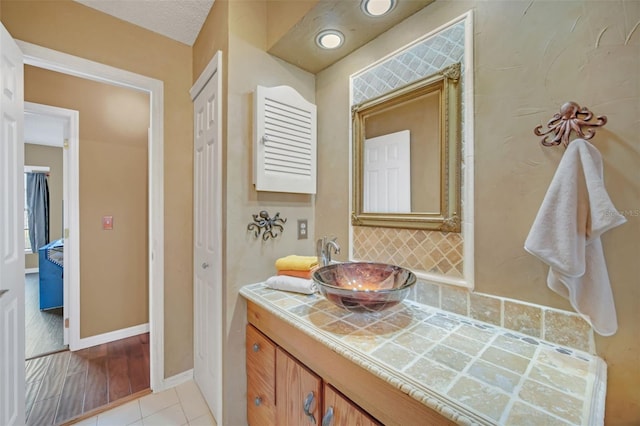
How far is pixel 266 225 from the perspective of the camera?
1443mm

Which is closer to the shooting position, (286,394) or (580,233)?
(580,233)

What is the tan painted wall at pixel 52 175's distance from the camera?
4.75 m

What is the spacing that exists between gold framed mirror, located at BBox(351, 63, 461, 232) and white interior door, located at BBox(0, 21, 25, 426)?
162 centimetres

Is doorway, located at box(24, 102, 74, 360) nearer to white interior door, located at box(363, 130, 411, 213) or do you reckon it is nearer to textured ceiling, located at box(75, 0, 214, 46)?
textured ceiling, located at box(75, 0, 214, 46)

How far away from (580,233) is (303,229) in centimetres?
122

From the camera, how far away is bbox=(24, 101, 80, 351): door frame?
2.22 metres

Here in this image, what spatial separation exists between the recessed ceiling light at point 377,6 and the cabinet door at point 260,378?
1505 millimetres

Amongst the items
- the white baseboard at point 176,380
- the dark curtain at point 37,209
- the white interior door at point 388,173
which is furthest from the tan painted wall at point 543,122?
the dark curtain at point 37,209

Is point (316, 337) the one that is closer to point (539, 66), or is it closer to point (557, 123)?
point (557, 123)

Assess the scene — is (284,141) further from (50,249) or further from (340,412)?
(50,249)

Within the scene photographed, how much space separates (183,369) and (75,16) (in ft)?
7.77

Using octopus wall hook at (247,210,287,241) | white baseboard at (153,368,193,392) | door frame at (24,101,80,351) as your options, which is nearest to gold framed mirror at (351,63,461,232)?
octopus wall hook at (247,210,287,241)

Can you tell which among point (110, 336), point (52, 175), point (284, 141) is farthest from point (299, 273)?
point (52, 175)

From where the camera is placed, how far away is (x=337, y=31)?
4.14 ft
